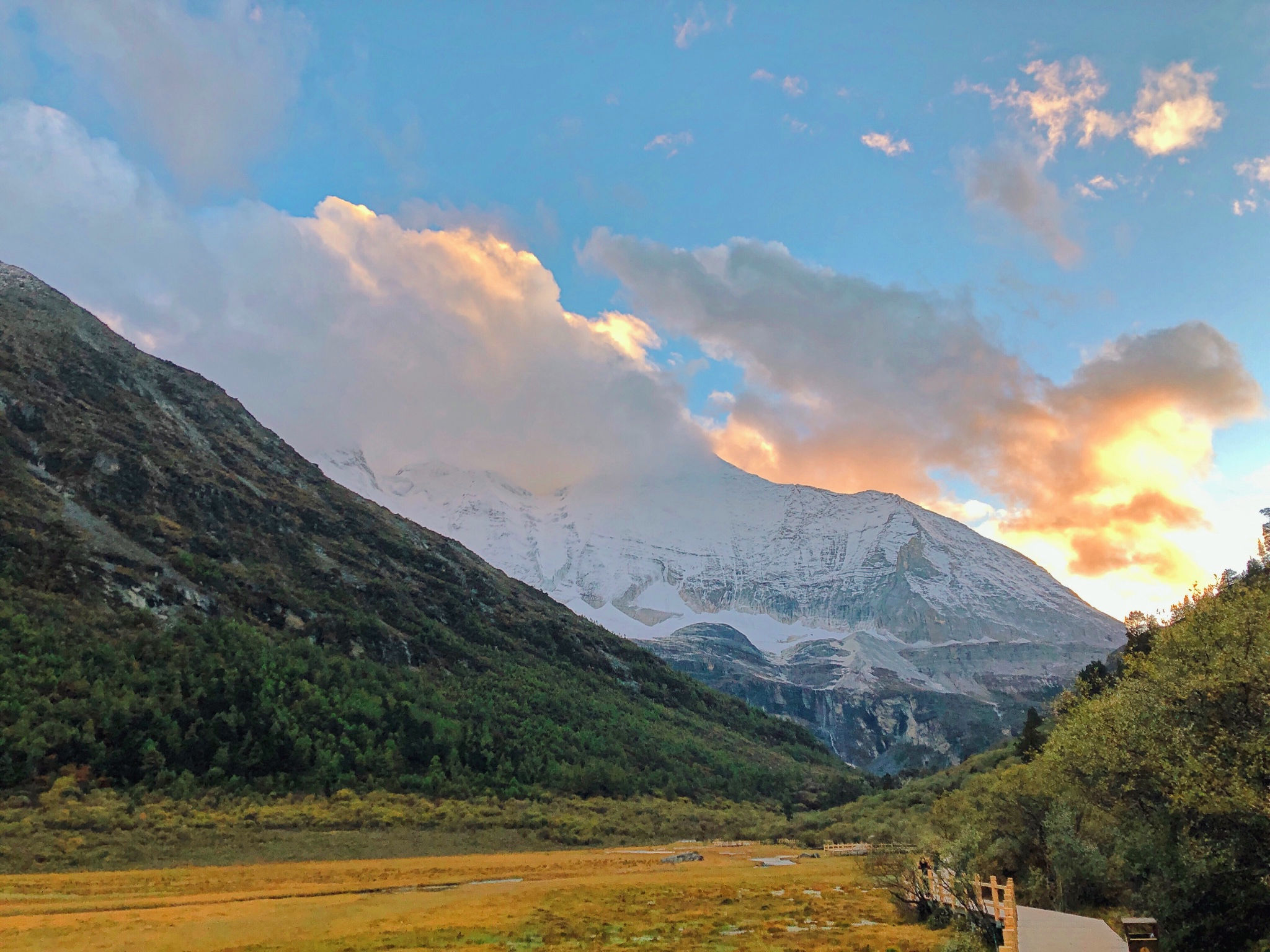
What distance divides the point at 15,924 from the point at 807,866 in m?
56.1

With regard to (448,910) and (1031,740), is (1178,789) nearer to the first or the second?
(448,910)

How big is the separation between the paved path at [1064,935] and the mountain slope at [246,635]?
82562 millimetres

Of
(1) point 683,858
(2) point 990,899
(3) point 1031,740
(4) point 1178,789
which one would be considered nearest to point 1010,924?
(4) point 1178,789

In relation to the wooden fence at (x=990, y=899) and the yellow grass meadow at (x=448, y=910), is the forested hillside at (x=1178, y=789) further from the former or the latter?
the yellow grass meadow at (x=448, y=910)

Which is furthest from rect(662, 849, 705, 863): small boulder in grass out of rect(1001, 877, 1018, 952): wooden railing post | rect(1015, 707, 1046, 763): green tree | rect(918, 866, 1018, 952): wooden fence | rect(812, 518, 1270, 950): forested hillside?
A: rect(1001, 877, 1018, 952): wooden railing post

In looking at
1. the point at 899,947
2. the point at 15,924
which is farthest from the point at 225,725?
the point at 899,947

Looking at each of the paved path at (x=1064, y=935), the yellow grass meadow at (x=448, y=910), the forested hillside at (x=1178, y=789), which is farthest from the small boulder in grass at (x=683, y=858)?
the paved path at (x=1064, y=935)

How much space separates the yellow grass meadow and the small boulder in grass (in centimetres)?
973

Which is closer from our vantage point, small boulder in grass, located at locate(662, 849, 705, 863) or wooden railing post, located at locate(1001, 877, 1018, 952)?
wooden railing post, located at locate(1001, 877, 1018, 952)

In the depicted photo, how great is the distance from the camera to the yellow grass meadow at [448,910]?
1248 inches

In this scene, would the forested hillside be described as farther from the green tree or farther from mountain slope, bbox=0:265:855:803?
mountain slope, bbox=0:265:855:803

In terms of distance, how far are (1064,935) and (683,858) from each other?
196 feet

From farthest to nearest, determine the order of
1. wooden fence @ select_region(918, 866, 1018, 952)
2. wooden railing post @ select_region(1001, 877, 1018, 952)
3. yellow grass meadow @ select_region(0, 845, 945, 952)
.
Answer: yellow grass meadow @ select_region(0, 845, 945, 952)
wooden fence @ select_region(918, 866, 1018, 952)
wooden railing post @ select_region(1001, 877, 1018, 952)

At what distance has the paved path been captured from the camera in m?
20.8
